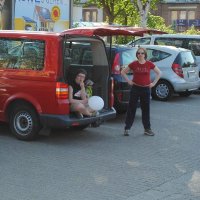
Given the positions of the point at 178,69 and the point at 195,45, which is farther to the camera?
the point at 195,45

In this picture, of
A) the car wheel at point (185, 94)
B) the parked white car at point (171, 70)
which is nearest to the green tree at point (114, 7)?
the car wheel at point (185, 94)

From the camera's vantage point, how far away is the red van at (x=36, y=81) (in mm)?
8125

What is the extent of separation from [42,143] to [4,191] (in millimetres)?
2635

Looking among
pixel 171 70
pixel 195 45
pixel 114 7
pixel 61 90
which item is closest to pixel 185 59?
pixel 171 70

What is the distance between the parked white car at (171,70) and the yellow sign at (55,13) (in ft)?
12.9

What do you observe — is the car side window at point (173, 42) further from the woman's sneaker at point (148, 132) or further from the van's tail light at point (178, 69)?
the woman's sneaker at point (148, 132)

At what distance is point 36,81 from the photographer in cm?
826

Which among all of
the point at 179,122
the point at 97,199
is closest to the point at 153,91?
the point at 179,122

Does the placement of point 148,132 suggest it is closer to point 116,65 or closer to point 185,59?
point 116,65

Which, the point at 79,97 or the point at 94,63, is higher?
the point at 94,63

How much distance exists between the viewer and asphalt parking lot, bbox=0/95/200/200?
5996 mm

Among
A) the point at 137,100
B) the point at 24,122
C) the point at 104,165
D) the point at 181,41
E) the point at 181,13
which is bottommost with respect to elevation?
the point at 104,165

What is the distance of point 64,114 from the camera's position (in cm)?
819

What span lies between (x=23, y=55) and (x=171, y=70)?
6.61 metres
